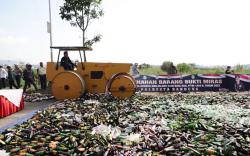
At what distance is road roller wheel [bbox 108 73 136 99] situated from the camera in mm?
19219

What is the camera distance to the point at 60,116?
43.9 feet

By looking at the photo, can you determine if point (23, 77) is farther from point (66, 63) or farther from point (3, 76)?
point (66, 63)

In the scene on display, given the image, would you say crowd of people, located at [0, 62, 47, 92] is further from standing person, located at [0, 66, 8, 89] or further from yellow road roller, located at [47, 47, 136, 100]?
yellow road roller, located at [47, 47, 136, 100]

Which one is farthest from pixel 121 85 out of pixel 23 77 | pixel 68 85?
→ pixel 23 77

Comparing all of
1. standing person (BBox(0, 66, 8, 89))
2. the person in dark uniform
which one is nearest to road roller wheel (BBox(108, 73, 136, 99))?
the person in dark uniform

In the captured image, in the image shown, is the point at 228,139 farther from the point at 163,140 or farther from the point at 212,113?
the point at 212,113

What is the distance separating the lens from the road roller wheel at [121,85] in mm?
19219

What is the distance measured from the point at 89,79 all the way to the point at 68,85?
1.19m

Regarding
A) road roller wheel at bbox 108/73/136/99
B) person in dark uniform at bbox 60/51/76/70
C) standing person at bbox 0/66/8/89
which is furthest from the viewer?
standing person at bbox 0/66/8/89

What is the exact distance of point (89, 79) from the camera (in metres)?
20.1

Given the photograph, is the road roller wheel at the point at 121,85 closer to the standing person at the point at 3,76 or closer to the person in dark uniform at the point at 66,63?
the person in dark uniform at the point at 66,63

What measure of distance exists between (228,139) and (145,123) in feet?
9.50

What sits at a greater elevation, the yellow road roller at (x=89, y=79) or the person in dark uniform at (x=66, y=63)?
the person in dark uniform at (x=66, y=63)

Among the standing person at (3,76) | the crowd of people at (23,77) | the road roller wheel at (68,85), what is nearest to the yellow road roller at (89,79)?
the road roller wheel at (68,85)
